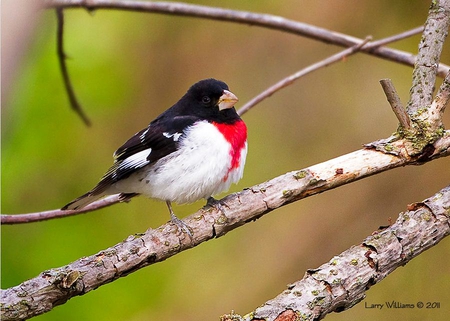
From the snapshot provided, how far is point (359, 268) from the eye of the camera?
235cm

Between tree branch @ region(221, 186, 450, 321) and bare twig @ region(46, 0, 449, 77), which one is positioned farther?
bare twig @ region(46, 0, 449, 77)

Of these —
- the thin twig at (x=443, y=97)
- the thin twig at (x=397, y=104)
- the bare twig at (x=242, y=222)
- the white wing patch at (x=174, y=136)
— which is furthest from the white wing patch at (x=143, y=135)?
the thin twig at (x=443, y=97)

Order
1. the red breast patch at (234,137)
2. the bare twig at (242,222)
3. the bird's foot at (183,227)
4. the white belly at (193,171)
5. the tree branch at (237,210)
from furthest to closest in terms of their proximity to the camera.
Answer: the red breast patch at (234,137)
the white belly at (193,171)
the bird's foot at (183,227)
the tree branch at (237,210)
the bare twig at (242,222)

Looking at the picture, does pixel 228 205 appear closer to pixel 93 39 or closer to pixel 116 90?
pixel 116 90

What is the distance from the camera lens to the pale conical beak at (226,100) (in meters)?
3.31

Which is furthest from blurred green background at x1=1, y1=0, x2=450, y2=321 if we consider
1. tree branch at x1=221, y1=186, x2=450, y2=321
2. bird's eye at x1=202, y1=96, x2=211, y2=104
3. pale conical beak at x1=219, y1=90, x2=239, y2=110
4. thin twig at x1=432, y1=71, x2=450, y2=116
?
tree branch at x1=221, y1=186, x2=450, y2=321

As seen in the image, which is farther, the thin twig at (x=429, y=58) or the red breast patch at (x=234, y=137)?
the red breast patch at (x=234, y=137)

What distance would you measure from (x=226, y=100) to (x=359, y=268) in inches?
52.0

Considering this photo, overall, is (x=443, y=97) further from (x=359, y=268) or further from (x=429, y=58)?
(x=359, y=268)

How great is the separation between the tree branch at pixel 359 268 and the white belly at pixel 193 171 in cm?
90

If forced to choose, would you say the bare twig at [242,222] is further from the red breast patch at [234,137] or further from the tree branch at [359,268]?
the red breast patch at [234,137]

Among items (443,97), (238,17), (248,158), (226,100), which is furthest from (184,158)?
(248,158)

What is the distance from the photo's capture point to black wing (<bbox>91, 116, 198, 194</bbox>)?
318 cm

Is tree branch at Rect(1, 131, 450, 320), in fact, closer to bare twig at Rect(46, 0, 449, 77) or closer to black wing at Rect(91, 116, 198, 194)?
black wing at Rect(91, 116, 198, 194)
